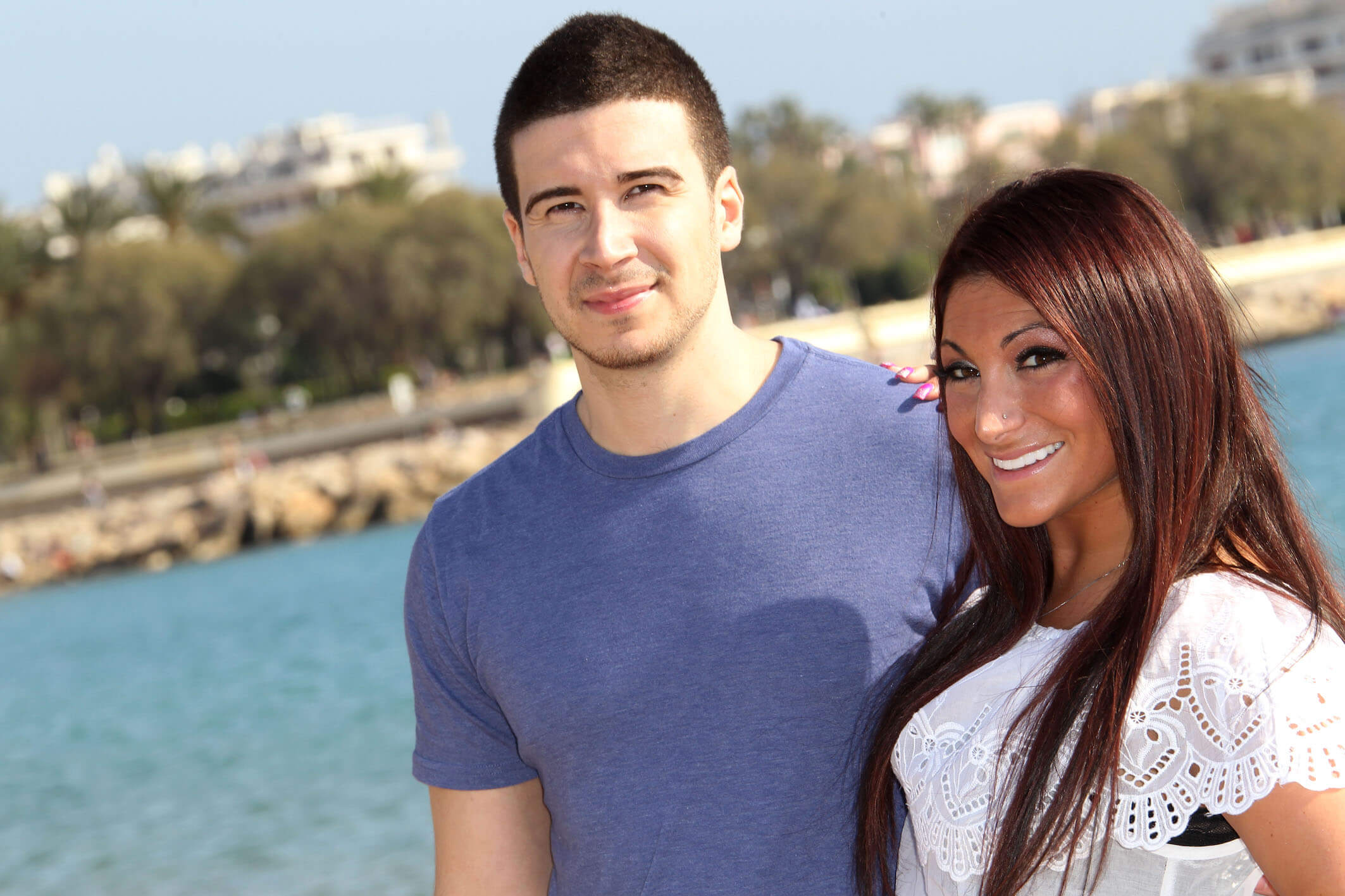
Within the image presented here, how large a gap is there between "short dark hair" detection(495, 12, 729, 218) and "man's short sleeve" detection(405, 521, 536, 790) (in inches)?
27.6

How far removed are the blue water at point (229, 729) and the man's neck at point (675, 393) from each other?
2.69 feet

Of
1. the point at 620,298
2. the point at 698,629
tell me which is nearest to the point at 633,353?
the point at 620,298

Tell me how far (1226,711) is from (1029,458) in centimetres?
42

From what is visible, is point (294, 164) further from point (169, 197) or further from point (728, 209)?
point (728, 209)

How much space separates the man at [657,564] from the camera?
2.20 meters

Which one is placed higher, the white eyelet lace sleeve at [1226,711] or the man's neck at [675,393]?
the man's neck at [675,393]

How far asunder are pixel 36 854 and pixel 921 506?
10.6m

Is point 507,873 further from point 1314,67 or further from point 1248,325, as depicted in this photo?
point 1314,67

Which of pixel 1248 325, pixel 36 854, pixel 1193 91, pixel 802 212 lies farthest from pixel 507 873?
pixel 1193 91

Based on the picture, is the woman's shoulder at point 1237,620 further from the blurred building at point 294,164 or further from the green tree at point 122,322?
the blurred building at point 294,164

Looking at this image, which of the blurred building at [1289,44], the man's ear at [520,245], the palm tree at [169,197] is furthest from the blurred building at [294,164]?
the man's ear at [520,245]

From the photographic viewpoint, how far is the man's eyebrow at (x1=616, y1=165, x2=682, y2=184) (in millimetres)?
2256

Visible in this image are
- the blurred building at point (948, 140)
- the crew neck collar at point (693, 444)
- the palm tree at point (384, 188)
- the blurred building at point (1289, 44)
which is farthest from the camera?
the blurred building at point (1289, 44)

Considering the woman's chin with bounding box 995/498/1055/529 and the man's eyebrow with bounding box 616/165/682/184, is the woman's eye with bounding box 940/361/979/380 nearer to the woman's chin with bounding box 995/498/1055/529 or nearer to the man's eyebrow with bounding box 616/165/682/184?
the woman's chin with bounding box 995/498/1055/529
